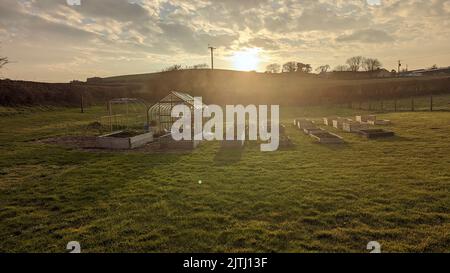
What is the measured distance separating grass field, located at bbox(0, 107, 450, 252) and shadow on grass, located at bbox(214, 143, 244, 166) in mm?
51

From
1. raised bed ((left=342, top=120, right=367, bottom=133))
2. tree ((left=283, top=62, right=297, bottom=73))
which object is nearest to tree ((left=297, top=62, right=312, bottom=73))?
tree ((left=283, top=62, right=297, bottom=73))

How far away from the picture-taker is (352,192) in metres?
8.01

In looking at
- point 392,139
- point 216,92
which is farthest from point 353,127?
point 216,92

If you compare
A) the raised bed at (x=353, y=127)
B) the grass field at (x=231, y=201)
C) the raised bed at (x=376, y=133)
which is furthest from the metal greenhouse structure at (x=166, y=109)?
the raised bed at (x=376, y=133)

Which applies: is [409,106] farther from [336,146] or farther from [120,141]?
[120,141]

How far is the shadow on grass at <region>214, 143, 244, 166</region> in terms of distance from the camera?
12098 millimetres

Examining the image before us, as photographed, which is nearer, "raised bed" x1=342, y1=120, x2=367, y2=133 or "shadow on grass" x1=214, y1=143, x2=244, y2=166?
"shadow on grass" x1=214, y1=143, x2=244, y2=166

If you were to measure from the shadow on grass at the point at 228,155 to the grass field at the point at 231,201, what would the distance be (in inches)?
2.0

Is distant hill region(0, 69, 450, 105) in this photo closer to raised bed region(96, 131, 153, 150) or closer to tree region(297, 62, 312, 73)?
raised bed region(96, 131, 153, 150)

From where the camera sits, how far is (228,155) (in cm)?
1338

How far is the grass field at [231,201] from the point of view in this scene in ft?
18.3

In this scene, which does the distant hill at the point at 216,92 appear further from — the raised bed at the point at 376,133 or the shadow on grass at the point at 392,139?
the shadow on grass at the point at 392,139

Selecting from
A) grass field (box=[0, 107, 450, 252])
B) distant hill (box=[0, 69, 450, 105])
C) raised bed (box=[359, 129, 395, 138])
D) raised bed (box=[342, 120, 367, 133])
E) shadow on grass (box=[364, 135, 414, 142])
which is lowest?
grass field (box=[0, 107, 450, 252])
